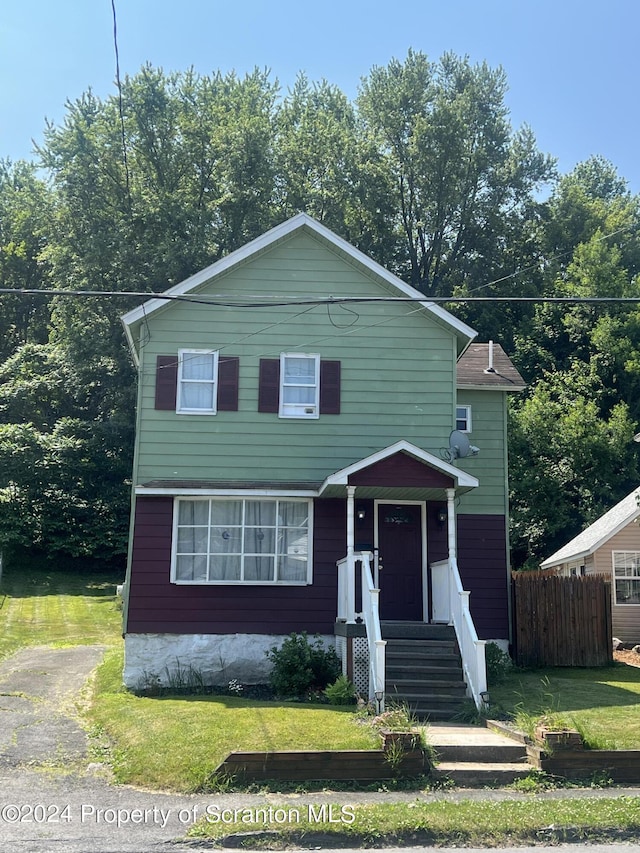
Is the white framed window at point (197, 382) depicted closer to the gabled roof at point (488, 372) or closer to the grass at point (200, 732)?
the gabled roof at point (488, 372)

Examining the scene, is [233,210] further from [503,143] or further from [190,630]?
[190,630]

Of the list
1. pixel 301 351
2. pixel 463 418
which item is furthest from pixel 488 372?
pixel 301 351

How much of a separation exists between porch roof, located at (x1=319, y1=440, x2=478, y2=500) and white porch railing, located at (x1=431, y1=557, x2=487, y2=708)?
135 centimetres

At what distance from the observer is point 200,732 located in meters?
10.3

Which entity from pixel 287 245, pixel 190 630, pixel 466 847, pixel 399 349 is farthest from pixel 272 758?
pixel 287 245

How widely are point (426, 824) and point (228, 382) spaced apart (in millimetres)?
10156

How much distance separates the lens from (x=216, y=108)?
3794cm

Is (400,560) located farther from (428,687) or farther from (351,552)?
(428,687)

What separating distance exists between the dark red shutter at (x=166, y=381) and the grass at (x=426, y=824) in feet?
30.3

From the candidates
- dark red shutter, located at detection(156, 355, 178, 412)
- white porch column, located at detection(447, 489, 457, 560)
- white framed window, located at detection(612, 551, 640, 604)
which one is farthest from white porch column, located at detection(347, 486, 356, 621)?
white framed window, located at detection(612, 551, 640, 604)

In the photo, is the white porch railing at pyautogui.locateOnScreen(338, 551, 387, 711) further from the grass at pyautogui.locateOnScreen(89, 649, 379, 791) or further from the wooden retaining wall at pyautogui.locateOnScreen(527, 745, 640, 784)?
the wooden retaining wall at pyautogui.locateOnScreen(527, 745, 640, 784)

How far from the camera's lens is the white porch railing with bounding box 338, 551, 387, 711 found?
12.1 m

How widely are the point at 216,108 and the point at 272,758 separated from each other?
3406 centimetres

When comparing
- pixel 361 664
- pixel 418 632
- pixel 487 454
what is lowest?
pixel 361 664
